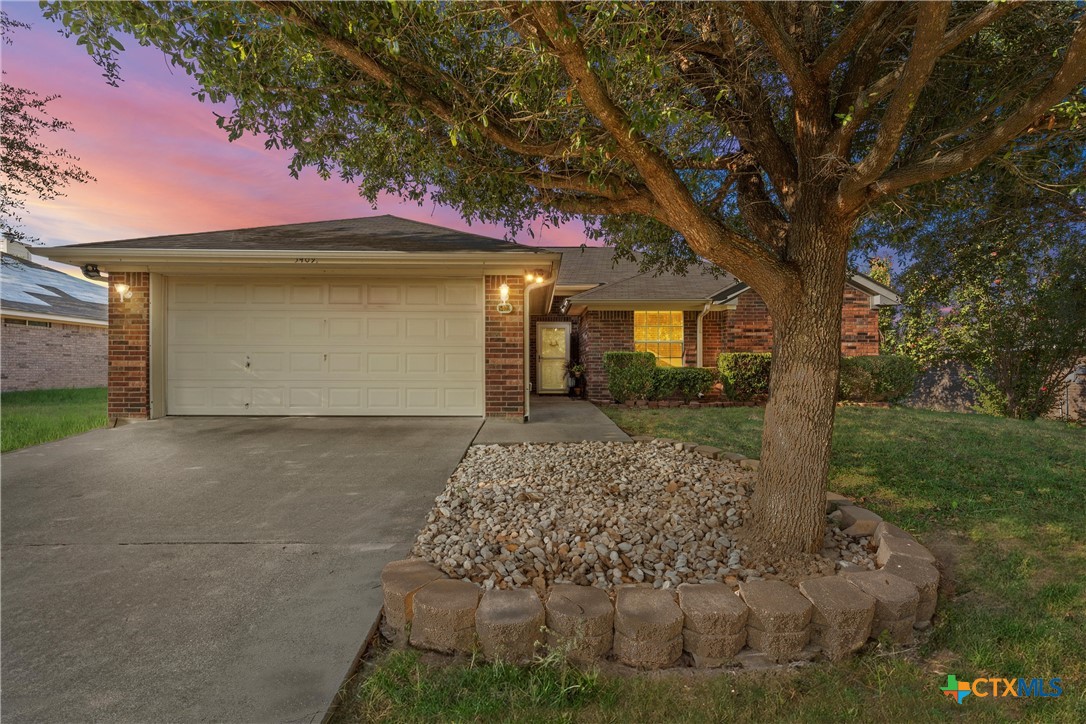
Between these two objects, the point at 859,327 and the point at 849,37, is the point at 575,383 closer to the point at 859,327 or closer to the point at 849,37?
the point at 859,327

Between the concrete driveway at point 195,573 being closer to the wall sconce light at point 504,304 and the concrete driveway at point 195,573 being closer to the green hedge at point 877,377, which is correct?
the wall sconce light at point 504,304

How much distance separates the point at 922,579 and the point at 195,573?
12.8ft

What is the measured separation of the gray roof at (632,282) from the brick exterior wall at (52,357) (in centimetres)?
1629

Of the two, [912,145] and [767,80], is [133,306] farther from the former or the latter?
[912,145]

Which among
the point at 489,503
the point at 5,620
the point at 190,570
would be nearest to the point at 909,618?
the point at 489,503

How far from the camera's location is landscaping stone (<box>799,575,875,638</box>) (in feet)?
6.99

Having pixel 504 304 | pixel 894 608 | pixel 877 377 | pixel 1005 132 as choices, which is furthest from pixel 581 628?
pixel 877 377

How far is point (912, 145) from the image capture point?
3820mm

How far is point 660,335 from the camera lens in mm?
11742

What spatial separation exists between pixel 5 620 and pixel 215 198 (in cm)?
859

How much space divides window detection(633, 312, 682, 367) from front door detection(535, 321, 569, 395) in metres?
2.19

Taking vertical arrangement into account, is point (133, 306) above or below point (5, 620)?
above

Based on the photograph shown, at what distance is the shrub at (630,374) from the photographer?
33.5ft

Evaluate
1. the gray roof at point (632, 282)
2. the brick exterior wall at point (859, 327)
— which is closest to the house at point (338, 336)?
the gray roof at point (632, 282)
